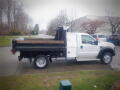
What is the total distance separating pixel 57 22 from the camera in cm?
322

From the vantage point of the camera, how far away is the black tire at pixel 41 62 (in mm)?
3535

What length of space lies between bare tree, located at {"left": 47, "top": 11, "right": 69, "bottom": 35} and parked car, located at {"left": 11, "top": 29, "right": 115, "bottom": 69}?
0.42ft

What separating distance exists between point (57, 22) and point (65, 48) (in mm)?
647

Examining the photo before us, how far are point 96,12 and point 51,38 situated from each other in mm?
1223

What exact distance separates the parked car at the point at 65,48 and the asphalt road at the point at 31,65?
0.11m

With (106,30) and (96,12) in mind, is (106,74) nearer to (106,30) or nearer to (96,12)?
(106,30)

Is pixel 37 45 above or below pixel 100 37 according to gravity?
below

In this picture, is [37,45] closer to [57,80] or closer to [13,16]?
[13,16]

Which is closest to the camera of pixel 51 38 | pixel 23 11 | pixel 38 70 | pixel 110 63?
pixel 23 11

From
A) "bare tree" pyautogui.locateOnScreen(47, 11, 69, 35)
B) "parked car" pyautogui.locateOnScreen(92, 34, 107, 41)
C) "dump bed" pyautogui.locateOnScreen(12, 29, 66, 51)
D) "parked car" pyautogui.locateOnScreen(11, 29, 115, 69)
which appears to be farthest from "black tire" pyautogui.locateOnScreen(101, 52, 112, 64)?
"bare tree" pyautogui.locateOnScreen(47, 11, 69, 35)

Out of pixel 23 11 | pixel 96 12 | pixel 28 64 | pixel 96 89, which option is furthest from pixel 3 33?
pixel 96 89

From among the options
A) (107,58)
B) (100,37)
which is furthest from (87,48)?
(107,58)

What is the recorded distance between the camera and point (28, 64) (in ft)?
11.7

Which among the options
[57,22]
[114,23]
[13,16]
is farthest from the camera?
[114,23]
